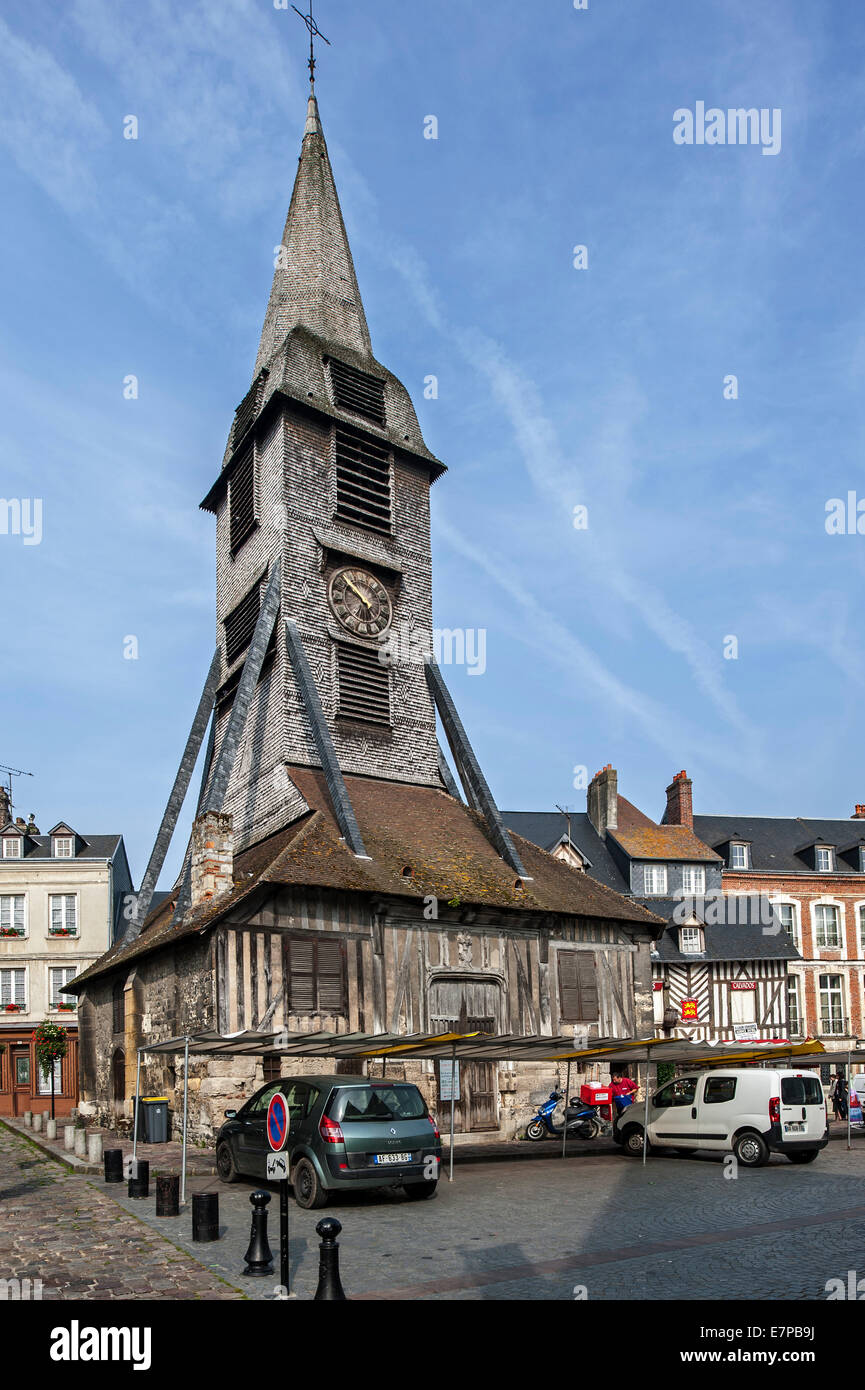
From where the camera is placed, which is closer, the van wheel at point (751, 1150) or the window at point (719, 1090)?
the van wheel at point (751, 1150)

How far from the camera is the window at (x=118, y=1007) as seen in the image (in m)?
22.6

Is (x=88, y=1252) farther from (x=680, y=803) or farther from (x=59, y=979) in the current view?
(x=680, y=803)

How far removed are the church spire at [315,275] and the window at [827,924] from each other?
22.6 metres

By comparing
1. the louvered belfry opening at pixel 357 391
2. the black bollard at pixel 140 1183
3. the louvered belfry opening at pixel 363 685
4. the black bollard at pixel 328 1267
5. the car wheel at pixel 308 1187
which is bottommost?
the black bollard at pixel 140 1183

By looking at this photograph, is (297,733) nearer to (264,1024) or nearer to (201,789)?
(201,789)

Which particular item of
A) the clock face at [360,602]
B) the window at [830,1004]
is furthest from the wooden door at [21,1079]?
the window at [830,1004]

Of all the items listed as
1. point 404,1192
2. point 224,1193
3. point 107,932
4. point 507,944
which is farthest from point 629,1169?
point 107,932

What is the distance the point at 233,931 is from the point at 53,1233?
8.36 metres

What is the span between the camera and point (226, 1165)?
1225 centimetres

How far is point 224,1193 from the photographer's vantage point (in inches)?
450

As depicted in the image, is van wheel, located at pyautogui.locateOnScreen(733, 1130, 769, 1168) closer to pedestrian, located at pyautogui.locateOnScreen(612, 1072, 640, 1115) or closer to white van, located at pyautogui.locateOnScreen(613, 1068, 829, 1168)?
white van, located at pyautogui.locateOnScreen(613, 1068, 829, 1168)

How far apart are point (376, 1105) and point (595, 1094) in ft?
33.3

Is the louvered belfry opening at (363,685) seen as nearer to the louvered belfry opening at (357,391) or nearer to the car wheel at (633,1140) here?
the louvered belfry opening at (357,391)

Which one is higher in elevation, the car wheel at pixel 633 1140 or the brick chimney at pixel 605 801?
the brick chimney at pixel 605 801
